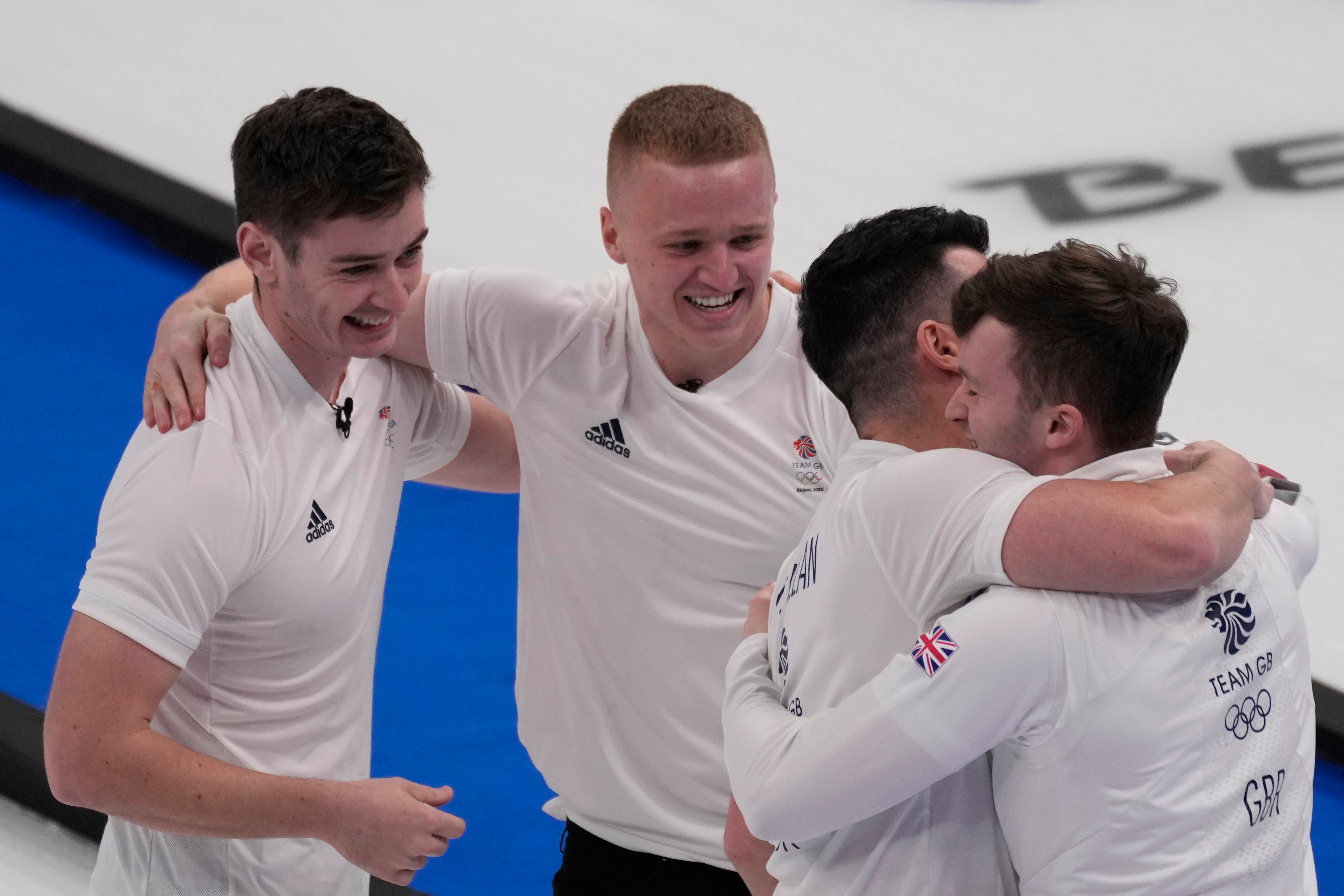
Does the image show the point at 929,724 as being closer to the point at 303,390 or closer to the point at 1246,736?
the point at 1246,736

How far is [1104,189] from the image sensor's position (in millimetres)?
5582

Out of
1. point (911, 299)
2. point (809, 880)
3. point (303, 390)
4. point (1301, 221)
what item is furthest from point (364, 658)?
point (1301, 221)

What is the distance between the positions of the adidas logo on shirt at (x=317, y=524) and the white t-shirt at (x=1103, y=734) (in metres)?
0.85

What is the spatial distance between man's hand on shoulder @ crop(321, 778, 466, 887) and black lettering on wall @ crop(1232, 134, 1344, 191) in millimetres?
4748

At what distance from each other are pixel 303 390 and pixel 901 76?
4.50 meters

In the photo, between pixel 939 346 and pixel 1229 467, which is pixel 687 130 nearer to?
pixel 939 346

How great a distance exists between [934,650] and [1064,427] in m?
0.30

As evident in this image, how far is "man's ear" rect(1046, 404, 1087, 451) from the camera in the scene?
159 cm

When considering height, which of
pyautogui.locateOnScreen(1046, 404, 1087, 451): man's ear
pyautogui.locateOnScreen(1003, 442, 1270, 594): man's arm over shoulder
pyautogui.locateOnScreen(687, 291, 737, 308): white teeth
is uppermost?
pyautogui.locateOnScreen(687, 291, 737, 308): white teeth

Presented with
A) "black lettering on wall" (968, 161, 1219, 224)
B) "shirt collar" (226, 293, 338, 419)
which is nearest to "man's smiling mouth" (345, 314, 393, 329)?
"shirt collar" (226, 293, 338, 419)

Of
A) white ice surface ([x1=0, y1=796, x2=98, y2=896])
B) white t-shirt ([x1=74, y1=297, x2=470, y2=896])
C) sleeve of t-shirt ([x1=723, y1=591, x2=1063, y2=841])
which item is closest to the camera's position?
sleeve of t-shirt ([x1=723, y1=591, x2=1063, y2=841])

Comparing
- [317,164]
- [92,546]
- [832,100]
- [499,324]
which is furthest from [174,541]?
[832,100]

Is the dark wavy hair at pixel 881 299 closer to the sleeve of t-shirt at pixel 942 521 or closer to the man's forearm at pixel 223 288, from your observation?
the sleeve of t-shirt at pixel 942 521

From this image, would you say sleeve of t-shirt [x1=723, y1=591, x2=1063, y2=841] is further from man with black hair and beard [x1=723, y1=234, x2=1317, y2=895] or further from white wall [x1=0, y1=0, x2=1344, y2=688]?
white wall [x1=0, y1=0, x2=1344, y2=688]
